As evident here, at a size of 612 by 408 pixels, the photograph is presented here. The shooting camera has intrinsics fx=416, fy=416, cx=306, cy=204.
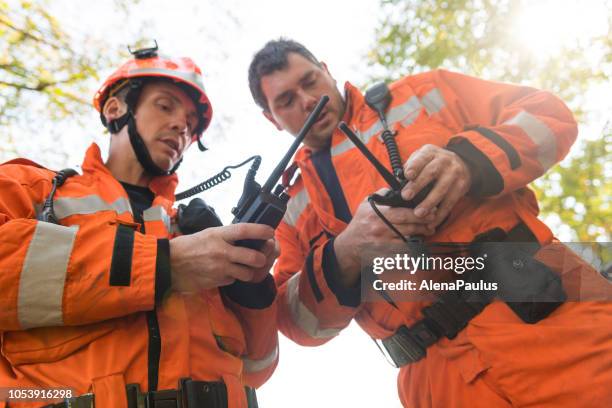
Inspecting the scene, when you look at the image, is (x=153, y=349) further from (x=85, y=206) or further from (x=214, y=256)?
(x=85, y=206)

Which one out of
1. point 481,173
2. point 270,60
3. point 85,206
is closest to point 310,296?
point 481,173

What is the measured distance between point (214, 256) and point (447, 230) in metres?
1.01

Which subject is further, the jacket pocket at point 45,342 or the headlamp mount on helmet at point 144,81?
the headlamp mount on helmet at point 144,81

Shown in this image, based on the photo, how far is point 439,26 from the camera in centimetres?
620

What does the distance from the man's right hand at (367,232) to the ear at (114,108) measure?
166cm

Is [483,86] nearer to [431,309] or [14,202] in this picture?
[431,309]

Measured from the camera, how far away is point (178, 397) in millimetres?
1546

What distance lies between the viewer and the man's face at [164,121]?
248cm

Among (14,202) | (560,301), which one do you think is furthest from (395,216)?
(14,202)

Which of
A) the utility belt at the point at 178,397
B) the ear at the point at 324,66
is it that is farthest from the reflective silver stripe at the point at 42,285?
the ear at the point at 324,66

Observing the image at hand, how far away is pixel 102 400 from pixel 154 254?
52cm

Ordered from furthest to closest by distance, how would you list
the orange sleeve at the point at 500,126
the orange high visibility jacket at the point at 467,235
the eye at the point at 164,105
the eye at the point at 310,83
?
1. the eye at the point at 310,83
2. the eye at the point at 164,105
3. the orange sleeve at the point at 500,126
4. the orange high visibility jacket at the point at 467,235

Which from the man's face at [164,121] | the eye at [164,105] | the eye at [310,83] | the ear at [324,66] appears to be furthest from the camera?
the ear at [324,66]

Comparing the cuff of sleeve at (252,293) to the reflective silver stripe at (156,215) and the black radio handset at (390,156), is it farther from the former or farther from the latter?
the black radio handset at (390,156)
